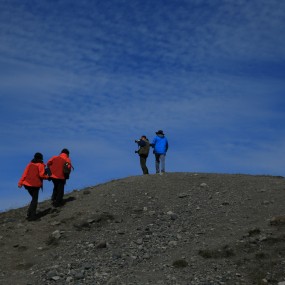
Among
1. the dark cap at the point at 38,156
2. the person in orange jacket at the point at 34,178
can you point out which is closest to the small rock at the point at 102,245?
the person in orange jacket at the point at 34,178

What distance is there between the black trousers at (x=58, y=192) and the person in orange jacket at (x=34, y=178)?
1109 mm

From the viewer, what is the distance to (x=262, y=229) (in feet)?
58.4

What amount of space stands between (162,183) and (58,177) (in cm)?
582

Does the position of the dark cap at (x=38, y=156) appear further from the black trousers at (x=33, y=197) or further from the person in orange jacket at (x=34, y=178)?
the black trousers at (x=33, y=197)

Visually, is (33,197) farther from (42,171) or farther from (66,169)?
(66,169)

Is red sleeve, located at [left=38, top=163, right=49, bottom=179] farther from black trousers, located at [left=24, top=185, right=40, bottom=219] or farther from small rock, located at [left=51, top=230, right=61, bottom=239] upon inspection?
small rock, located at [left=51, top=230, right=61, bottom=239]

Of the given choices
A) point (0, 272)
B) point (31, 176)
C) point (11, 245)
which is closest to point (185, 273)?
point (0, 272)

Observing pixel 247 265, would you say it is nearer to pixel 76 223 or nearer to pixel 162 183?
pixel 76 223

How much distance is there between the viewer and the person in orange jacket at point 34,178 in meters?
21.4

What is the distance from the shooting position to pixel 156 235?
60.4ft

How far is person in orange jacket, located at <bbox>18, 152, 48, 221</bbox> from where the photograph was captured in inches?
844

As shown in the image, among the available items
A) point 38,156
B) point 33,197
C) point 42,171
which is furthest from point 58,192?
point 38,156

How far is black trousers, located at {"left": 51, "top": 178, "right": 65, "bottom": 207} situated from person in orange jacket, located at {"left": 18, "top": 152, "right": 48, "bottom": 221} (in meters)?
1.11

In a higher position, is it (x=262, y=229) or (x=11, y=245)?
(x=262, y=229)
